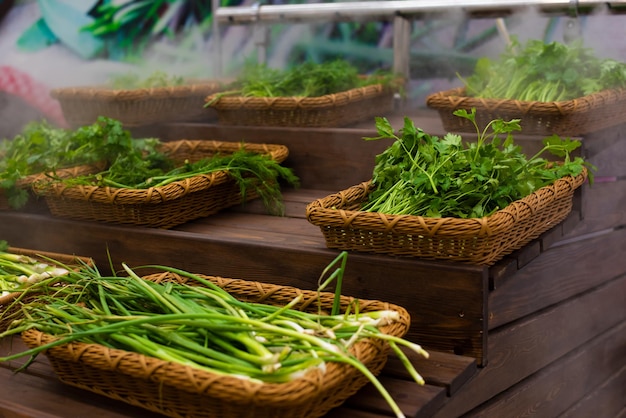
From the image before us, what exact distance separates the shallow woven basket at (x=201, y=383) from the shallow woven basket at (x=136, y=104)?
1922 millimetres

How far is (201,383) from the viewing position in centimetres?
176

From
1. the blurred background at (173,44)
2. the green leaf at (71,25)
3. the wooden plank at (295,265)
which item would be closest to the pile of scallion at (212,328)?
the wooden plank at (295,265)

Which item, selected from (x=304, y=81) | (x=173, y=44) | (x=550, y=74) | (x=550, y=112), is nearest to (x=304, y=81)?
(x=304, y=81)

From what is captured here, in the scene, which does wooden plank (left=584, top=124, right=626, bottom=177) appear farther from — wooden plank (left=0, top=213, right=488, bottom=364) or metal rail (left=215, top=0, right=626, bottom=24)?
wooden plank (left=0, top=213, right=488, bottom=364)

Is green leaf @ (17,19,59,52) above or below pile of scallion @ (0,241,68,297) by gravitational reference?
above

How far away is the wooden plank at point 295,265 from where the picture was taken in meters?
2.34

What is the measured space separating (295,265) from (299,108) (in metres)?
1.11

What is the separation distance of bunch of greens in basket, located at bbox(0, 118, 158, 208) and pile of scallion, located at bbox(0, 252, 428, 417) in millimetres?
1128

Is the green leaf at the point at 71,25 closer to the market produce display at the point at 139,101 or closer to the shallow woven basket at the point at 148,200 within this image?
the market produce display at the point at 139,101

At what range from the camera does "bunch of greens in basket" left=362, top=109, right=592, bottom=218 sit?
2434 millimetres

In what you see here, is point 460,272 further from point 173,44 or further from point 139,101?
point 173,44

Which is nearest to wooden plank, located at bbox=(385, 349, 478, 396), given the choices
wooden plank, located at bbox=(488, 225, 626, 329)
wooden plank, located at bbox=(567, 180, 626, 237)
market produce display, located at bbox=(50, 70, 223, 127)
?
wooden plank, located at bbox=(488, 225, 626, 329)

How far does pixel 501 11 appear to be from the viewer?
374 cm

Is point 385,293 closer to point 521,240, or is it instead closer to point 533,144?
point 521,240
